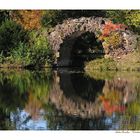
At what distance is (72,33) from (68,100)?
1315 mm

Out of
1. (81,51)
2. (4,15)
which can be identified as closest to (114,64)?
(81,51)

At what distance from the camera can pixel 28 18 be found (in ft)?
18.1

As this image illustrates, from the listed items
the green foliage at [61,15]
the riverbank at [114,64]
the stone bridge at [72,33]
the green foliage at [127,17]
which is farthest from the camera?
the stone bridge at [72,33]

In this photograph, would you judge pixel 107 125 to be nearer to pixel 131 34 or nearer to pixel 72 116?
pixel 72 116

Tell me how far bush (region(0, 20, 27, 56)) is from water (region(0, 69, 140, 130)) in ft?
0.62

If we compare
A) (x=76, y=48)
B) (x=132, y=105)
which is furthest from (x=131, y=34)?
(x=132, y=105)

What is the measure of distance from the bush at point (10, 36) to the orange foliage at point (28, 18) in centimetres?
6

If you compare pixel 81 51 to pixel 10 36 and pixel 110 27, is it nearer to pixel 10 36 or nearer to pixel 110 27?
pixel 110 27

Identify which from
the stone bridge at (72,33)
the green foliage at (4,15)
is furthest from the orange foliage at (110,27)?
the green foliage at (4,15)

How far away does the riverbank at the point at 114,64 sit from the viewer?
227 inches

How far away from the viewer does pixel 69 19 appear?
19.4 feet

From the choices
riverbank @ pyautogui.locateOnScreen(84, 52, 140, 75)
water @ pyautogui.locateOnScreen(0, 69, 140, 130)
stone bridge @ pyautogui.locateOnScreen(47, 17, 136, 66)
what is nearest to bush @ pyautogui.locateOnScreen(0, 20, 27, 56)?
water @ pyautogui.locateOnScreen(0, 69, 140, 130)

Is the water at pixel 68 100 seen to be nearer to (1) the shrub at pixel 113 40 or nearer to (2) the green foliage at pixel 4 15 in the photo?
(1) the shrub at pixel 113 40
